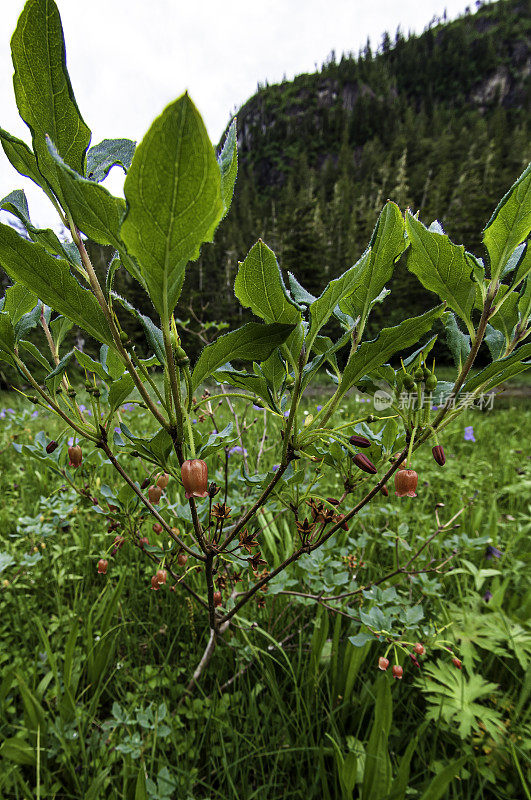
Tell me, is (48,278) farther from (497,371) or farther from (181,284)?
(497,371)

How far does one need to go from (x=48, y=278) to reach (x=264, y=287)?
0.23 meters

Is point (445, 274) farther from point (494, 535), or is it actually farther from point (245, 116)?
point (245, 116)

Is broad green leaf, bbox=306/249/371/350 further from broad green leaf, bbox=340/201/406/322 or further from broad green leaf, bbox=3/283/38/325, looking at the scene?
broad green leaf, bbox=3/283/38/325

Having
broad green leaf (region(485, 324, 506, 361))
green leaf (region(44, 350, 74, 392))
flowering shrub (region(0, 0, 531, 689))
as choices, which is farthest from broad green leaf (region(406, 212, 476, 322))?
green leaf (region(44, 350, 74, 392))

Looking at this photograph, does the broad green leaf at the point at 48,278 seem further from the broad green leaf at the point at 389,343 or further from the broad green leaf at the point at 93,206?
the broad green leaf at the point at 389,343

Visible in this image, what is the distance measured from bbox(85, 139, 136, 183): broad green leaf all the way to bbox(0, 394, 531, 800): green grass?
777 mm

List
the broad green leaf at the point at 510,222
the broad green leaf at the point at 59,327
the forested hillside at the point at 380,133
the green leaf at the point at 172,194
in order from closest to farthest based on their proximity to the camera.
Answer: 1. the green leaf at the point at 172,194
2. the broad green leaf at the point at 510,222
3. the broad green leaf at the point at 59,327
4. the forested hillside at the point at 380,133

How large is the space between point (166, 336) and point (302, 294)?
24 centimetres

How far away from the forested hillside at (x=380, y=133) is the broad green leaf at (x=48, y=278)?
22026mm

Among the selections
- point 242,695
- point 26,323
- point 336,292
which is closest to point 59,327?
point 26,323

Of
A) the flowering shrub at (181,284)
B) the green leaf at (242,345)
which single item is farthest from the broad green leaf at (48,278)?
the green leaf at (242,345)

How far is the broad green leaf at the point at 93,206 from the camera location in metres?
0.31

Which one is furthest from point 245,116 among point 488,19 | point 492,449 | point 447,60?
point 492,449

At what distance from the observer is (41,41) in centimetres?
30
